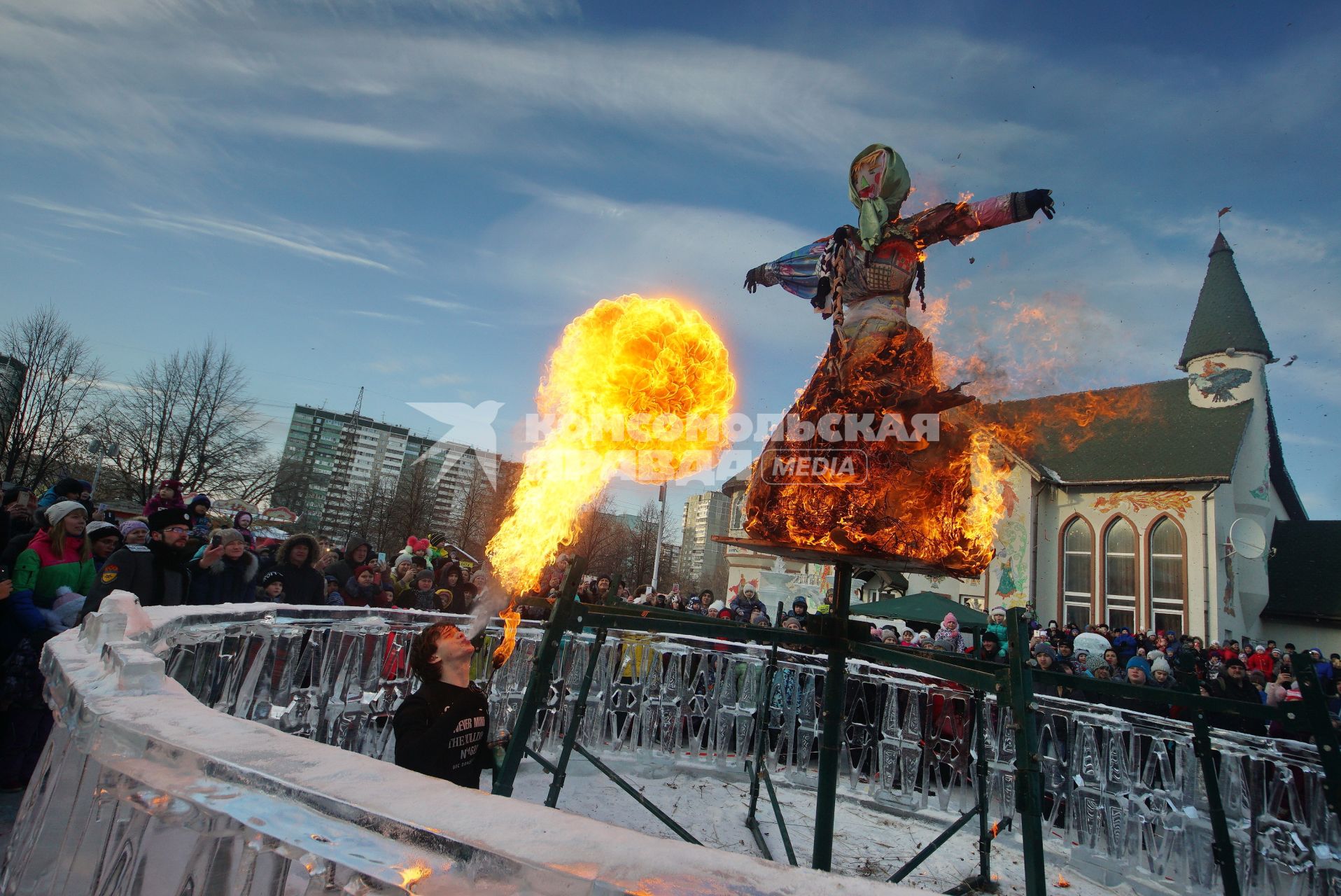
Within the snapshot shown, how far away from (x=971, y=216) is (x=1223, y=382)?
27844mm

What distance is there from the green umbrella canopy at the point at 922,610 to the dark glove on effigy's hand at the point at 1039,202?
11888 mm

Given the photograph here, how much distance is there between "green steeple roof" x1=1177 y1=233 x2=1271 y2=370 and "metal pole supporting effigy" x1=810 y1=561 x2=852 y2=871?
28829 millimetres

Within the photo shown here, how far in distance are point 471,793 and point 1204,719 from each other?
4.43 metres

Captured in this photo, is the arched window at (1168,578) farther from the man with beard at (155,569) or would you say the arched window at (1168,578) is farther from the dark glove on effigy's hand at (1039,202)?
the man with beard at (155,569)

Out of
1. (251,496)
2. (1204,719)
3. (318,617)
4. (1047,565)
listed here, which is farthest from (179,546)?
(251,496)

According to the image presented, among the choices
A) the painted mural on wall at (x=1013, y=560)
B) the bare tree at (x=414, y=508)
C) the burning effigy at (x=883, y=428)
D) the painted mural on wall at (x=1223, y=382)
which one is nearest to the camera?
the burning effigy at (x=883, y=428)

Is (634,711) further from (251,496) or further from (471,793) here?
(251,496)

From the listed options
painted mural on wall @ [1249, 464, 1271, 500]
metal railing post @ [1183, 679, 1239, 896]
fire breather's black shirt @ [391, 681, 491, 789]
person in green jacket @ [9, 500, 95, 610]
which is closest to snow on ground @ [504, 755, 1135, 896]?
metal railing post @ [1183, 679, 1239, 896]

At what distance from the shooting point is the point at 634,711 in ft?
23.3

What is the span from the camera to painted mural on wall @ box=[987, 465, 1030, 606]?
24484 mm

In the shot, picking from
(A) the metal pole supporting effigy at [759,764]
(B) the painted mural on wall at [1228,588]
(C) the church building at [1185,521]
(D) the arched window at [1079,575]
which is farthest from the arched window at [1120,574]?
(A) the metal pole supporting effigy at [759,764]

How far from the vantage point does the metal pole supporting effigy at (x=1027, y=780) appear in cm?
268

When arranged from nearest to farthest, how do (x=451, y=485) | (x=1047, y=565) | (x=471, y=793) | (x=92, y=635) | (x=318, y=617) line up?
(x=471, y=793)
(x=92, y=635)
(x=318, y=617)
(x=1047, y=565)
(x=451, y=485)

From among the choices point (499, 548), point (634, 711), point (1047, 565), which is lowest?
point (634, 711)
